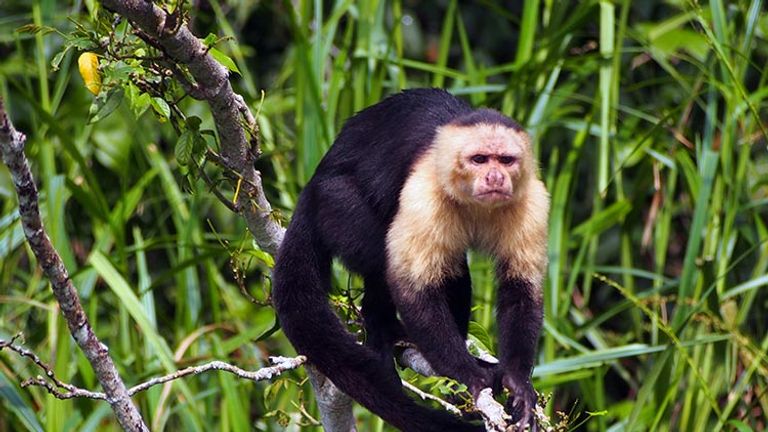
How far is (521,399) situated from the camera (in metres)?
2.54

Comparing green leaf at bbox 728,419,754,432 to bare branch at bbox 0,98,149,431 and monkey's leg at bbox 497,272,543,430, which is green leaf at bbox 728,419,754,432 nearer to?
monkey's leg at bbox 497,272,543,430

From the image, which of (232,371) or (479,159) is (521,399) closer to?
(479,159)

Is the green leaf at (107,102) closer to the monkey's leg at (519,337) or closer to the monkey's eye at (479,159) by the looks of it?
the monkey's eye at (479,159)

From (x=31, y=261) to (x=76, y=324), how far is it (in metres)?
2.65

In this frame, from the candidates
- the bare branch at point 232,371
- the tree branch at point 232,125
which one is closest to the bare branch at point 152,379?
the bare branch at point 232,371

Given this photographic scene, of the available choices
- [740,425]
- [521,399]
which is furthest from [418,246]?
[740,425]

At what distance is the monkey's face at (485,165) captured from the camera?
2572 millimetres

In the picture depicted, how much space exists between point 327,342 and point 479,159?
0.57m

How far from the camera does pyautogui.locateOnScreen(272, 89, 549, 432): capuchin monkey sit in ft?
8.46

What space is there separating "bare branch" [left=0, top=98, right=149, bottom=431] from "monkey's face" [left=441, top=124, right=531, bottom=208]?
94cm

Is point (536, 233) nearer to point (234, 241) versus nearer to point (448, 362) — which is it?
point (448, 362)

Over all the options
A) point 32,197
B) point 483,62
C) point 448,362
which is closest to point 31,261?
point 483,62

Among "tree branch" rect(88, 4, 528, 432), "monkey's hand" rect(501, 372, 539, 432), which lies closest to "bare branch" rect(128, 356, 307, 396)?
"tree branch" rect(88, 4, 528, 432)

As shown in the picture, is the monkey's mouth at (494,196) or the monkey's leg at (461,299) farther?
→ the monkey's leg at (461,299)
